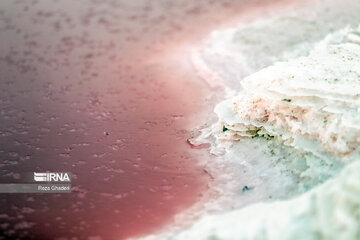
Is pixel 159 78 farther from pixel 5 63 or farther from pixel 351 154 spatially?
pixel 351 154

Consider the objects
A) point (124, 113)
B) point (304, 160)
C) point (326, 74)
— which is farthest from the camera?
point (124, 113)

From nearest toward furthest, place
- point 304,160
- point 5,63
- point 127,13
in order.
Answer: point 304,160, point 5,63, point 127,13

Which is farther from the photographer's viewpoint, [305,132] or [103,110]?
[103,110]

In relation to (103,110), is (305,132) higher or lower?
lower

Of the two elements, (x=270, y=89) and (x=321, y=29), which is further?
(x=321, y=29)

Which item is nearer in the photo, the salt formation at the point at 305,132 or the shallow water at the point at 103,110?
the salt formation at the point at 305,132

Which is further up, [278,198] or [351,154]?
[351,154]

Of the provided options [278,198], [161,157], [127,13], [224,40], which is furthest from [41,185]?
[127,13]

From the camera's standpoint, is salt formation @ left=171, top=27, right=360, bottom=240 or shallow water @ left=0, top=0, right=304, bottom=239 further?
shallow water @ left=0, top=0, right=304, bottom=239
